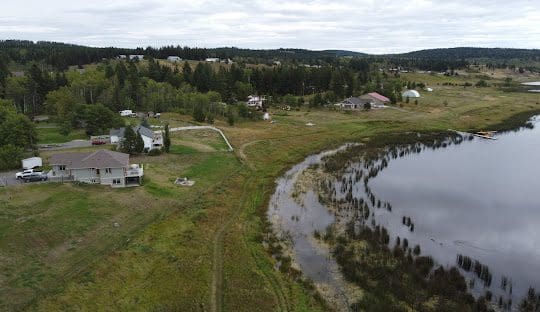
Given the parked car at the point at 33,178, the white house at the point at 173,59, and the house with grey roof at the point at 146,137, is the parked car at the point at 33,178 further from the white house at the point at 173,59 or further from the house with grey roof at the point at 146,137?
the white house at the point at 173,59

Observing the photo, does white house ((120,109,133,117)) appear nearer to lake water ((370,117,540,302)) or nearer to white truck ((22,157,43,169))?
white truck ((22,157,43,169))

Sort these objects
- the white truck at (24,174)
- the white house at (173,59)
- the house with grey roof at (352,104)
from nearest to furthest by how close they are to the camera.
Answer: the white truck at (24,174), the house with grey roof at (352,104), the white house at (173,59)

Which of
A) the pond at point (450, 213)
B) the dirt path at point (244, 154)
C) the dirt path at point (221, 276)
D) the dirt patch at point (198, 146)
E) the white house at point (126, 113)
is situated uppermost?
the white house at point (126, 113)

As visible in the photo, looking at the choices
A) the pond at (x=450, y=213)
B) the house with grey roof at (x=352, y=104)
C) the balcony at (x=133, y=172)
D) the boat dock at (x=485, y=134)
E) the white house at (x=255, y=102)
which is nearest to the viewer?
the pond at (x=450, y=213)

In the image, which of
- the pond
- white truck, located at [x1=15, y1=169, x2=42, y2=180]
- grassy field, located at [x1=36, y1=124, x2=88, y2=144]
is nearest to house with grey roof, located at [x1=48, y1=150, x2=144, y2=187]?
white truck, located at [x1=15, y1=169, x2=42, y2=180]

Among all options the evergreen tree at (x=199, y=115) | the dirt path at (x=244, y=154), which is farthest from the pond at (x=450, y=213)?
the evergreen tree at (x=199, y=115)

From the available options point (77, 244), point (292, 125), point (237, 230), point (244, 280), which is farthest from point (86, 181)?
point (292, 125)

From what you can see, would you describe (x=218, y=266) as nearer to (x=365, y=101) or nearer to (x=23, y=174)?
(x=23, y=174)

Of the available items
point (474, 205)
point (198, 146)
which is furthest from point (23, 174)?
point (474, 205)
